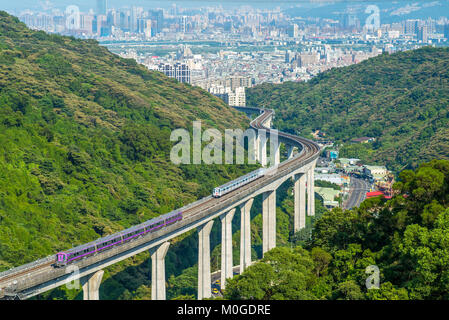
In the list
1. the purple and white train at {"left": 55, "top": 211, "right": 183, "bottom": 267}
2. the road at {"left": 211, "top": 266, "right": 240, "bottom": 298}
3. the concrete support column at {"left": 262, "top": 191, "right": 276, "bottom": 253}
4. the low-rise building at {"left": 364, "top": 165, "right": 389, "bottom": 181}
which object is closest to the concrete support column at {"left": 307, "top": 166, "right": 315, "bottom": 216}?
the concrete support column at {"left": 262, "top": 191, "right": 276, "bottom": 253}

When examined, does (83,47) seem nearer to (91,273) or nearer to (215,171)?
(215,171)

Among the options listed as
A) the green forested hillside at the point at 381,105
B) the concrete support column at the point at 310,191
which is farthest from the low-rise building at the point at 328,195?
the green forested hillside at the point at 381,105

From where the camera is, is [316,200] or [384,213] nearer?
[384,213]

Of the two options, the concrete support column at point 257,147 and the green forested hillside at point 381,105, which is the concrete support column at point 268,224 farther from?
the green forested hillside at point 381,105

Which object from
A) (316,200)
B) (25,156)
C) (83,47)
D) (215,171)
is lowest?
(316,200)

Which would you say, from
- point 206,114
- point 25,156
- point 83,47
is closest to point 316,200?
point 206,114

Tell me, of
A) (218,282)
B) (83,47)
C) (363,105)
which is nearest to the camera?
(218,282)

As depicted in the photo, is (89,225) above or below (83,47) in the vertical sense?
below
